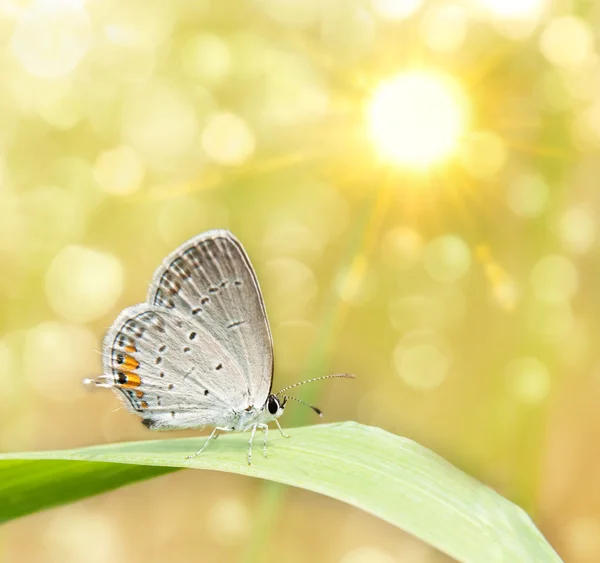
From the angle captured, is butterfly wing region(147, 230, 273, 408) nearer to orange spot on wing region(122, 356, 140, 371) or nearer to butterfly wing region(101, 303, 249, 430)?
butterfly wing region(101, 303, 249, 430)

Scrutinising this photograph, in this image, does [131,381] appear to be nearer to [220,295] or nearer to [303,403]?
[220,295]

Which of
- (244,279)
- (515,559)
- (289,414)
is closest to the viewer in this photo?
(515,559)

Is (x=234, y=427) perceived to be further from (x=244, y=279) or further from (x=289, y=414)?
(x=244, y=279)

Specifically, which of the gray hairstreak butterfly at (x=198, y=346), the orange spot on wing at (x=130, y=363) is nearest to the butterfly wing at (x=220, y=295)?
the gray hairstreak butterfly at (x=198, y=346)

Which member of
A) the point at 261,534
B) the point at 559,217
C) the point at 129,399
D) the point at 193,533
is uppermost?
the point at 559,217

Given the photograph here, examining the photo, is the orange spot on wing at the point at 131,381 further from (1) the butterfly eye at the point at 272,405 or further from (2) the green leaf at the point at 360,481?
(2) the green leaf at the point at 360,481

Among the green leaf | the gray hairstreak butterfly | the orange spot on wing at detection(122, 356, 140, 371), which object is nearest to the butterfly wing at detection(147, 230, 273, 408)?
the gray hairstreak butterfly

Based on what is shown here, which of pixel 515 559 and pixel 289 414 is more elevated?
pixel 515 559

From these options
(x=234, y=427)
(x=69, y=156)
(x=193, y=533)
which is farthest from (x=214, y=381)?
(x=69, y=156)
